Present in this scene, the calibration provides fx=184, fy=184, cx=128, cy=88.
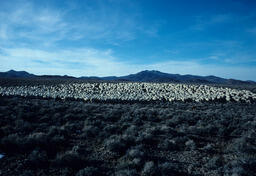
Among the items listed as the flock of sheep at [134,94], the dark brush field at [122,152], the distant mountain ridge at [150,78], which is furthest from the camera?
the distant mountain ridge at [150,78]

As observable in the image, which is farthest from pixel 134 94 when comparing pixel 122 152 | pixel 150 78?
pixel 150 78

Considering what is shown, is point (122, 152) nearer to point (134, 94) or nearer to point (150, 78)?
point (134, 94)

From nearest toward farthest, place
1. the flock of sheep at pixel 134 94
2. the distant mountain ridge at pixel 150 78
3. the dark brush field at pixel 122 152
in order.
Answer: the dark brush field at pixel 122 152, the flock of sheep at pixel 134 94, the distant mountain ridge at pixel 150 78

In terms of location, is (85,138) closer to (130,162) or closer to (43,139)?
(43,139)

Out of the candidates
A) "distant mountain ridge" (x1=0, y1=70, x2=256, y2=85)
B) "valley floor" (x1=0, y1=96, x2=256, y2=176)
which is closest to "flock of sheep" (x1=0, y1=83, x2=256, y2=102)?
"valley floor" (x1=0, y1=96, x2=256, y2=176)

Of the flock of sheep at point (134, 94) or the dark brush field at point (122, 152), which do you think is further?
the flock of sheep at point (134, 94)

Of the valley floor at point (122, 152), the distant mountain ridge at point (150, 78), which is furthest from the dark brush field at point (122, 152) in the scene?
the distant mountain ridge at point (150, 78)

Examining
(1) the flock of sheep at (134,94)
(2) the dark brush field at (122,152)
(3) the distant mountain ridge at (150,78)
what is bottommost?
(2) the dark brush field at (122,152)

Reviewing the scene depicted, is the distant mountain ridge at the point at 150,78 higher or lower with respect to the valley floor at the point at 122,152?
higher

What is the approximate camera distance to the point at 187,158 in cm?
645

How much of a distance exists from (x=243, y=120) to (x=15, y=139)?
43.1 feet

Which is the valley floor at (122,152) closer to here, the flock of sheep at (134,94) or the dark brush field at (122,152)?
the dark brush field at (122,152)

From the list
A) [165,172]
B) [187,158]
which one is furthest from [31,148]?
[187,158]

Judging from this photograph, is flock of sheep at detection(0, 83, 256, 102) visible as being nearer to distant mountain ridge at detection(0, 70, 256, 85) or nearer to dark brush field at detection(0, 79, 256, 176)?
dark brush field at detection(0, 79, 256, 176)
